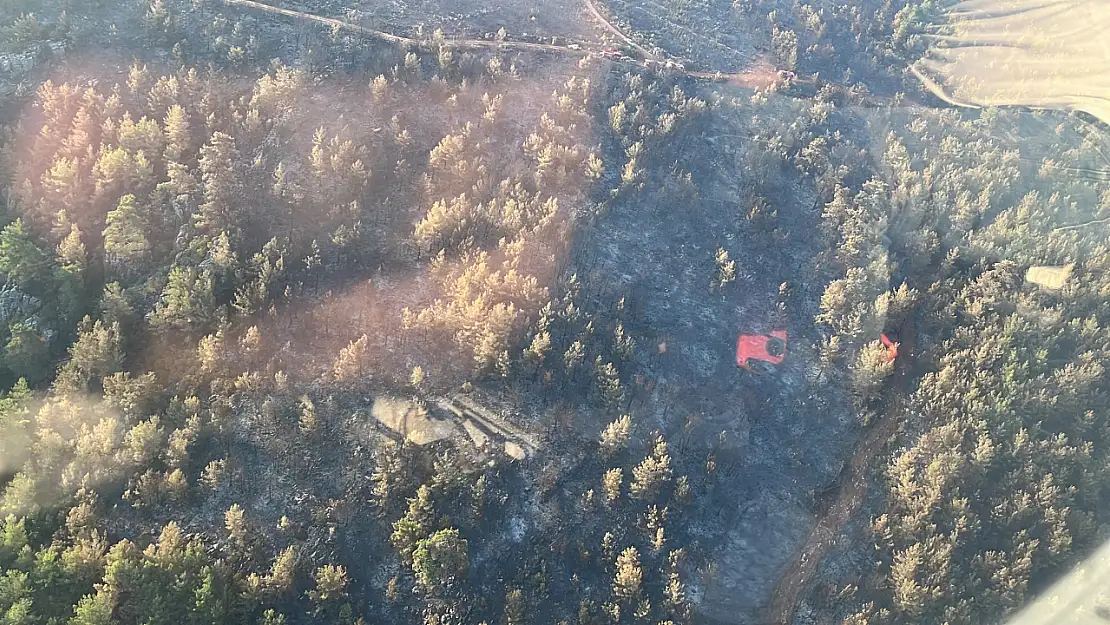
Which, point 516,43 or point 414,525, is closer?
point 414,525

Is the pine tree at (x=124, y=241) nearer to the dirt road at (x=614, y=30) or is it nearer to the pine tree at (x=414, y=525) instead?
the pine tree at (x=414, y=525)

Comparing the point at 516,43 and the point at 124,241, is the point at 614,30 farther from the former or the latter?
the point at 124,241

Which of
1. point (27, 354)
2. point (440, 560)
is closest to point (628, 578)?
point (440, 560)

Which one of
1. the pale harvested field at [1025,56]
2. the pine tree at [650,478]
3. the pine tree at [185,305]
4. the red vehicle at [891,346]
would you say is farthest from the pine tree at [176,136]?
the pale harvested field at [1025,56]

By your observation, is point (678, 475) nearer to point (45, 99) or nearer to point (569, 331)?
point (569, 331)

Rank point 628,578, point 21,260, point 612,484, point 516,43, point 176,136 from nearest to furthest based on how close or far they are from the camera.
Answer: point 628,578
point 612,484
point 21,260
point 176,136
point 516,43

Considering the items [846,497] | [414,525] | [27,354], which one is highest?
[27,354]

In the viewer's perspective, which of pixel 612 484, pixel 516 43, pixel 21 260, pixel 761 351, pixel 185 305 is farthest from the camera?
pixel 516 43

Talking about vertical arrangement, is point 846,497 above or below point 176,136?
below
